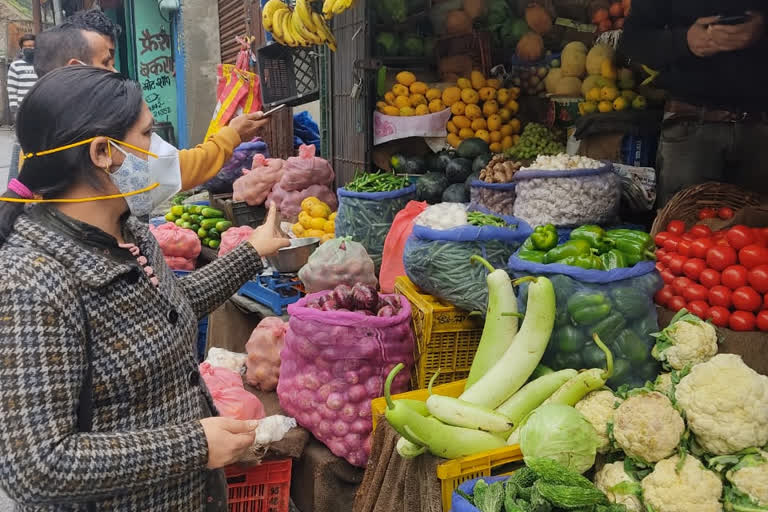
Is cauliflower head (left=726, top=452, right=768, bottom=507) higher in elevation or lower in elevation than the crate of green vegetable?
lower

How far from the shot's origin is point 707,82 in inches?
121

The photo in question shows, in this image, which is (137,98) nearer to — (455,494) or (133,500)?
(133,500)

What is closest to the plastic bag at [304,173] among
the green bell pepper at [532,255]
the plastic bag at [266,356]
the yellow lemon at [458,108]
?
the yellow lemon at [458,108]

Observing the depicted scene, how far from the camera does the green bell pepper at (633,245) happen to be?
8.79 feet

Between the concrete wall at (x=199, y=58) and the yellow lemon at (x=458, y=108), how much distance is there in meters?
7.55

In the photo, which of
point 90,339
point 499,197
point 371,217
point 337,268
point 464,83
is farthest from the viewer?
point 464,83

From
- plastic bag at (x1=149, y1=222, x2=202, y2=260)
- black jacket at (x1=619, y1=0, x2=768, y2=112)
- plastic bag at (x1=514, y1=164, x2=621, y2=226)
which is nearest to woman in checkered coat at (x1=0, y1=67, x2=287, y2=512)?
plastic bag at (x1=514, y1=164, x2=621, y2=226)

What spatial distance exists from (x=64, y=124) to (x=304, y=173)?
4363mm

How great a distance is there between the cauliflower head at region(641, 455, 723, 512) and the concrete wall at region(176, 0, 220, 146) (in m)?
11.3

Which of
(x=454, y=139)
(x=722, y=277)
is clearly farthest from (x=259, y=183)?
(x=722, y=277)

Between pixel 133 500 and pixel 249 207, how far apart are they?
15.9ft

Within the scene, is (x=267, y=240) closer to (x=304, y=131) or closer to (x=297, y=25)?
(x=297, y=25)

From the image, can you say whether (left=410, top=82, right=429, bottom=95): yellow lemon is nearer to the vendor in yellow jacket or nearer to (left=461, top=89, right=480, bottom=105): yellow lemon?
(left=461, top=89, right=480, bottom=105): yellow lemon

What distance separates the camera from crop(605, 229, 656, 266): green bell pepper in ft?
8.79
